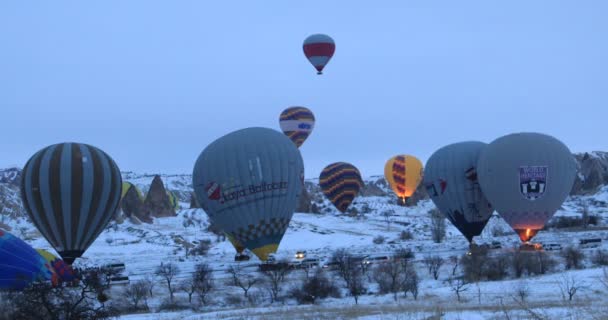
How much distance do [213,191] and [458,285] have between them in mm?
16389

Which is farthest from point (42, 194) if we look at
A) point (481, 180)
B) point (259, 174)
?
point (481, 180)

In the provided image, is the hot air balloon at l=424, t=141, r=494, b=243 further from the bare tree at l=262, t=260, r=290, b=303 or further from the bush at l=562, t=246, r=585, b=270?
the bare tree at l=262, t=260, r=290, b=303

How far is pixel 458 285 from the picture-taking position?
127 ft

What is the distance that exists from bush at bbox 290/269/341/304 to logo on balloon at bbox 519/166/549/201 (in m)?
17.5

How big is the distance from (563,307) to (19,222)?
4559 inches

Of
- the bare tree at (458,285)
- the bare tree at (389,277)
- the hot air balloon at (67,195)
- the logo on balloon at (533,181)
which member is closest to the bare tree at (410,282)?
the bare tree at (389,277)

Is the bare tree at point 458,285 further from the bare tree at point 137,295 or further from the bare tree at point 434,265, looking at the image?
the bare tree at point 137,295

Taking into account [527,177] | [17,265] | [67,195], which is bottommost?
[17,265]

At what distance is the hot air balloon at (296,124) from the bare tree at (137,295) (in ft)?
152

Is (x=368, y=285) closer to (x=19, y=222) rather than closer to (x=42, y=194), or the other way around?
(x=42, y=194)

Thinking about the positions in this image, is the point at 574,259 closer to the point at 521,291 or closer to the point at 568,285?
the point at 568,285

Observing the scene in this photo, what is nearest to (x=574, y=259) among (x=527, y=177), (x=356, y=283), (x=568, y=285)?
(x=527, y=177)

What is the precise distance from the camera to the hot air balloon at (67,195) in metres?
45.9

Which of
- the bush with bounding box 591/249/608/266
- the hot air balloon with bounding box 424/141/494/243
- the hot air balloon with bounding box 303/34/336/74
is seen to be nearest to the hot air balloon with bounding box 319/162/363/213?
the hot air balloon with bounding box 303/34/336/74
